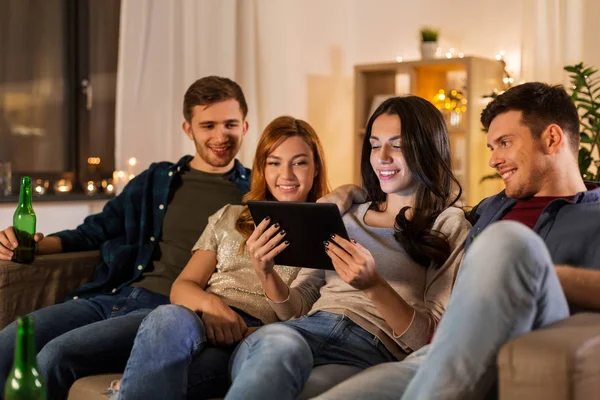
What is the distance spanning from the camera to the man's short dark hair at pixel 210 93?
2.99m

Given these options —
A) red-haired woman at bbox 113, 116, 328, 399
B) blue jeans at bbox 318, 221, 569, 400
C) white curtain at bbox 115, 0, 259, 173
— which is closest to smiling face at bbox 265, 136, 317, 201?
red-haired woman at bbox 113, 116, 328, 399

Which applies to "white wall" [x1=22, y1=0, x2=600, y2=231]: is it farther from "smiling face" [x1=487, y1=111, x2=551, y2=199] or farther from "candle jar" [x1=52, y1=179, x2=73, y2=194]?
"smiling face" [x1=487, y1=111, x2=551, y2=199]

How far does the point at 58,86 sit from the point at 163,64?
0.59 meters

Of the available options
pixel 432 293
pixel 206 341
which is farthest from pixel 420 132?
pixel 206 341

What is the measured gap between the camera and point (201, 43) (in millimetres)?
4516

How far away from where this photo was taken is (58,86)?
4516mm

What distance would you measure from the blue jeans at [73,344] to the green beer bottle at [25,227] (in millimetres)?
211

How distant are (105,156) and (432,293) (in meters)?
2.90

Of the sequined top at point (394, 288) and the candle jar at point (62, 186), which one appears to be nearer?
the sequined top at point (394, 288)

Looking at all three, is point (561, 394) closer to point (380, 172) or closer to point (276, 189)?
point (380, 172)

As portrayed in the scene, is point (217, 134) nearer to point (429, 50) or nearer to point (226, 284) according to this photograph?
point (226, 284)

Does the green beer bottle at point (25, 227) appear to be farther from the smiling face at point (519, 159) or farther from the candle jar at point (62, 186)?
the candle jar at point (62, 186)

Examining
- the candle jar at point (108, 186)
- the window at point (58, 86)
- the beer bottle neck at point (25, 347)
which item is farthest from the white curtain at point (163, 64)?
the beer bottle neck at point (25, 347)

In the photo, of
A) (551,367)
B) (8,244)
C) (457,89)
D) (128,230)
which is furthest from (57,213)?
(551,367)
